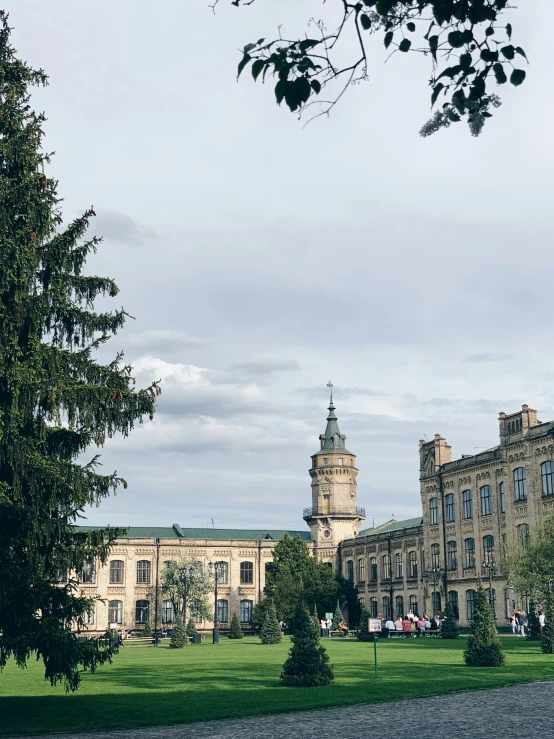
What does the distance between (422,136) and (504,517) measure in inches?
2034

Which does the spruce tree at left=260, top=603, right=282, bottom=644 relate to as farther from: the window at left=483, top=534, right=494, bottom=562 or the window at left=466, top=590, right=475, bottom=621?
the window at left=483, top=534, right=494, bottom=562

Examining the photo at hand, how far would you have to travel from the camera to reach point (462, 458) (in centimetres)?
6044

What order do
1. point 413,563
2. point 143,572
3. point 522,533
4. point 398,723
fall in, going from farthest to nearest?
point 143,572, point 413,563, point 522,533, point 398,723

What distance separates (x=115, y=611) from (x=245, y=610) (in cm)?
1283

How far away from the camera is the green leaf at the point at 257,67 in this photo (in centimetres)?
647

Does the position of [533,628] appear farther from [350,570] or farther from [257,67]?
[257,67]

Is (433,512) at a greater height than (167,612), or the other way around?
(433,512)

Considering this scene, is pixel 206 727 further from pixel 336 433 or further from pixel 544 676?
pixel 336 433

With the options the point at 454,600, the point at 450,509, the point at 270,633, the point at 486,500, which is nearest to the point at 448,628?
the point at 270,633

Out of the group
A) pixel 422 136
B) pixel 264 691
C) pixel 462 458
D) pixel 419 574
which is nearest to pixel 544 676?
pixel 264 691

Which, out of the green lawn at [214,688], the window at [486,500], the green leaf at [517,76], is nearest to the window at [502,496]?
the window at [486,500]

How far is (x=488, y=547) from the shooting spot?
56.8 m

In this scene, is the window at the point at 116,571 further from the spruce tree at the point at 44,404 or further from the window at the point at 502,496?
the spruce tree at the point at 44,404

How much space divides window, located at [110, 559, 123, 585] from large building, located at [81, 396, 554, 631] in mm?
96
